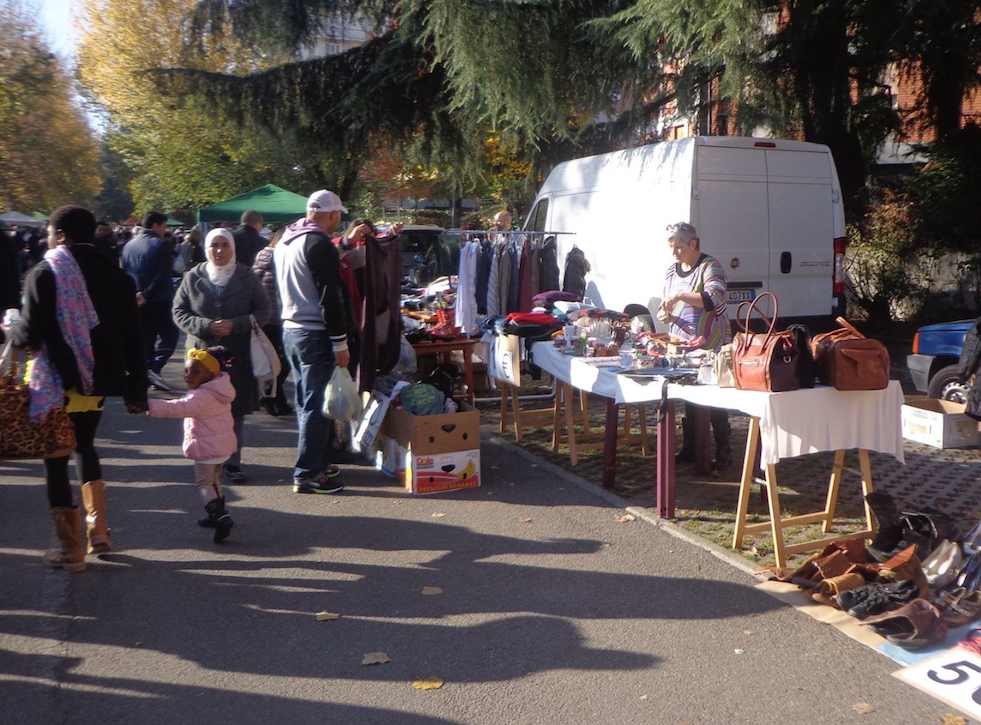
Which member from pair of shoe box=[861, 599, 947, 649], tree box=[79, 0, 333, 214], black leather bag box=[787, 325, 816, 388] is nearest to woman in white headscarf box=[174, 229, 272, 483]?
black leather bag box=[787, 325, 816, 388]

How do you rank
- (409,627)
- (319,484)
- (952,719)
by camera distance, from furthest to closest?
(319,484) → (409,627) → (952,719)

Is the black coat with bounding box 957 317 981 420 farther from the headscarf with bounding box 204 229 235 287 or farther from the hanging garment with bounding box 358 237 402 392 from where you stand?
the headscarf with bounding box 204 229 235 287

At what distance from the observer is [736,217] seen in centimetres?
987

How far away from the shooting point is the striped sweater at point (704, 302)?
6.66 metres

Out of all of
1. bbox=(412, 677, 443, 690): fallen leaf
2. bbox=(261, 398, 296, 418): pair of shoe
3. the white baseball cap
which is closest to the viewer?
bbox=(412, 677, 443, 690): fallen leaf

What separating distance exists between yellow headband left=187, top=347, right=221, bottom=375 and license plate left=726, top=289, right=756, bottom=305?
20.1 ft

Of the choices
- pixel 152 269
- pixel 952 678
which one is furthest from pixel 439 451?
pixel 152 269

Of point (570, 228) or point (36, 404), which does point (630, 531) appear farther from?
point (570, 228)

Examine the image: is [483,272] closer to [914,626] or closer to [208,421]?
[208,421]

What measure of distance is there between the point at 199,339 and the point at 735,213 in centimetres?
572

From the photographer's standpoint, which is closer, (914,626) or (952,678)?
(952,678)

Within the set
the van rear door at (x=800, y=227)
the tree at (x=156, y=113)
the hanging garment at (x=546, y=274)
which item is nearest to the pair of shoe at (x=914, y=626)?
the van rear door at (x=800, y=227)

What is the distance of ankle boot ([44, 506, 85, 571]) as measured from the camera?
515 centimetres

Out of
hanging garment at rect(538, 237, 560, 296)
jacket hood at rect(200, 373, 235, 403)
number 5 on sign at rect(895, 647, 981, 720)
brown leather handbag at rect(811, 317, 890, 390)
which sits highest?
hanging garment at rect(538, 237, 560, 296)
